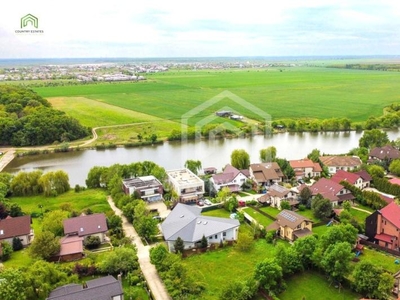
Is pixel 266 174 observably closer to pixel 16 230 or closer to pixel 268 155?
pixel 268 155

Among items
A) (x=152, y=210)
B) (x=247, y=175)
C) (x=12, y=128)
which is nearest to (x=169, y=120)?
(x=12, y=128)

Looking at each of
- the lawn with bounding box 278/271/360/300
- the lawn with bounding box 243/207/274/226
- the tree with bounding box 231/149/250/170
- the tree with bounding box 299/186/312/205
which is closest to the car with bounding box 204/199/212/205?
the lawn with bounding box 243/207/274/226

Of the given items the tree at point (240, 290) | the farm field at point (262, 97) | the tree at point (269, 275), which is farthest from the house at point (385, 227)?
the farm field at point (262, 97)

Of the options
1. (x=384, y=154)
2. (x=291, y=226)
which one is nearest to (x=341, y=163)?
(x=384, y=154)

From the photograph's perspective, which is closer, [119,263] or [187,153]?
[119,263]

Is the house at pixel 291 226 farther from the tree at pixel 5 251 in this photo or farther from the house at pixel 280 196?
the tree at pixel 5 251
